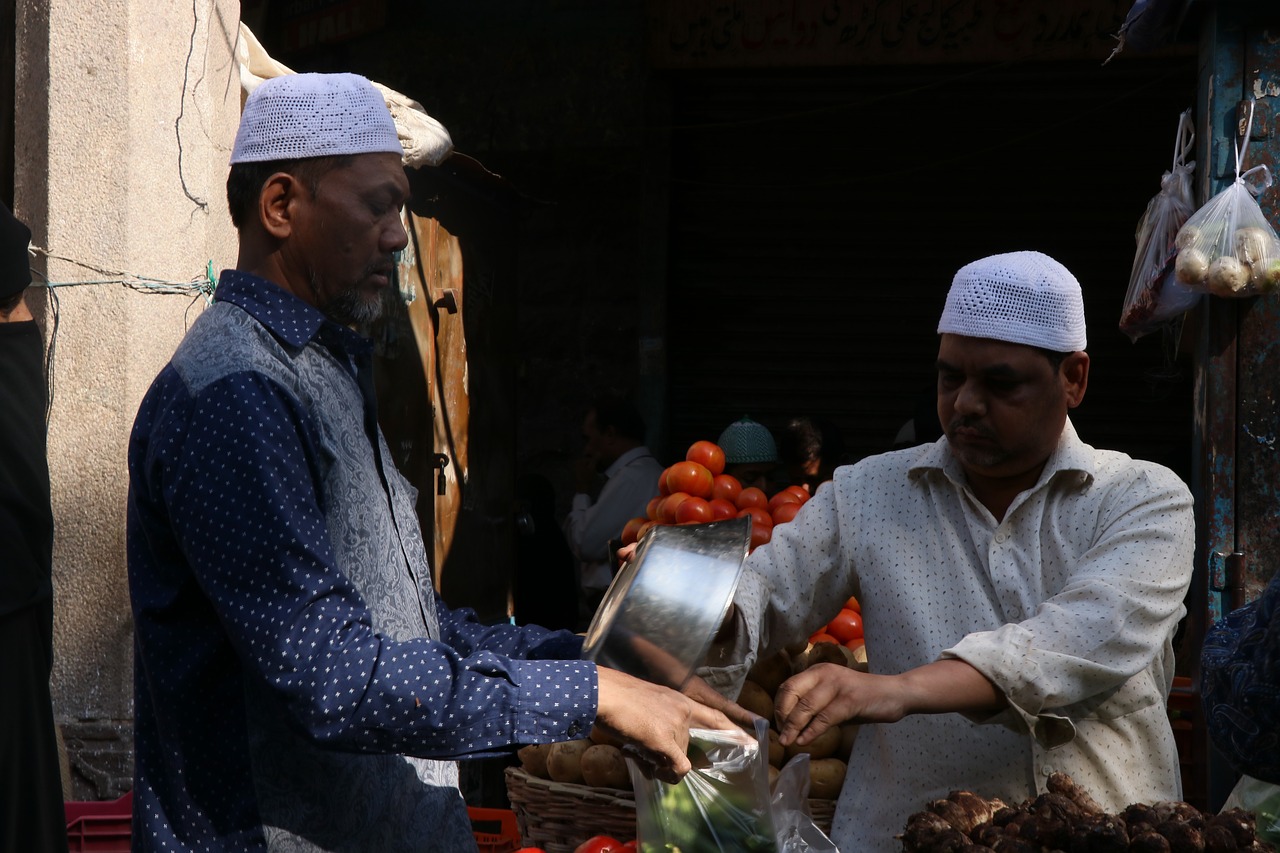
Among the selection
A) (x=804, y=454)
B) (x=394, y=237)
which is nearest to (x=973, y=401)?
(x=394, y=237)

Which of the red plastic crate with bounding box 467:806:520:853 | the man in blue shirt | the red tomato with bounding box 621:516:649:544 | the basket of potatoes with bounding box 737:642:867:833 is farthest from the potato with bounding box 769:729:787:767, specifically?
the man in blue shirt

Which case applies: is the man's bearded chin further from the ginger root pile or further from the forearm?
the ginger root pile

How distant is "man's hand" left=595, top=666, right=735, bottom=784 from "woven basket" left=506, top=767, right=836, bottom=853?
1362 mm

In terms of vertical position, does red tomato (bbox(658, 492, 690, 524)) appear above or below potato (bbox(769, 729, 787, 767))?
above

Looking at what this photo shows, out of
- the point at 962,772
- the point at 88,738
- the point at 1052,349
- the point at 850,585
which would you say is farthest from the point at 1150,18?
the point at 88,738

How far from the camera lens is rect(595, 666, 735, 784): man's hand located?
1624 millimetres

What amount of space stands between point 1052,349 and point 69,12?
2.73m

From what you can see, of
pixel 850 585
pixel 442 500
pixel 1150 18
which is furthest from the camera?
pixel 442 500

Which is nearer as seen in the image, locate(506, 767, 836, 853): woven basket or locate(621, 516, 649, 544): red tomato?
locate(506, 767, 836, 853): woven basket

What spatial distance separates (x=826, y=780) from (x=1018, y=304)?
4.40ft

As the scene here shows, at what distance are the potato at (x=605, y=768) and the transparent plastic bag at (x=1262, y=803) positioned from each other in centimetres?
129

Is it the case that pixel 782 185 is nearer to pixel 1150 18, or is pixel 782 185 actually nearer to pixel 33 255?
pixel 1150 18

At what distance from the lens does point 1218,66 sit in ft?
12.3

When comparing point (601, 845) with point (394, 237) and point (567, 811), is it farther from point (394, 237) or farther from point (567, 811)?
point (394, 237)
